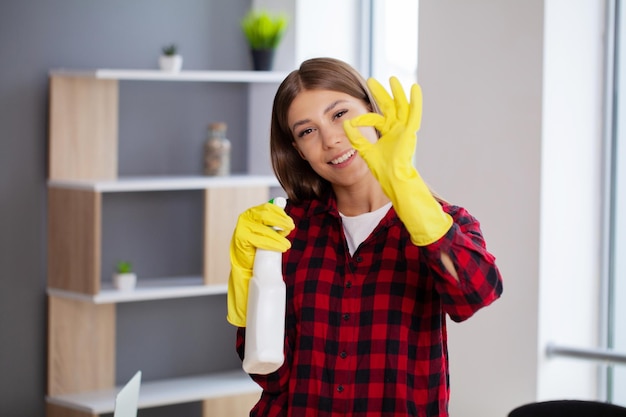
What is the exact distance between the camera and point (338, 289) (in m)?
1.49

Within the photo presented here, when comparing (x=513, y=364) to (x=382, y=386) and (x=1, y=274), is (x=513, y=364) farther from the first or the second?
(x=1, y=274)

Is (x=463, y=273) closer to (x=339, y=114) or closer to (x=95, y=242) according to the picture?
(x=339, y=114)

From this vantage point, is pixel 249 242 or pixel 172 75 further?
pixel 172 75

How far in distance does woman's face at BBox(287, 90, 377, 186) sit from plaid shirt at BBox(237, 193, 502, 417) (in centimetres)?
11

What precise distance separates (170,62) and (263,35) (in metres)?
0.40

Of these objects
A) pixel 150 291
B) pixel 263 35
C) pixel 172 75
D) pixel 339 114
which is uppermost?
pixel 263 35

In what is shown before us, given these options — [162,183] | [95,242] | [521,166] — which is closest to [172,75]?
[162,183]

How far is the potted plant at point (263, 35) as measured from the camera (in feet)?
10.7

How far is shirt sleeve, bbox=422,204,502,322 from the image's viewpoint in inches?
49.3

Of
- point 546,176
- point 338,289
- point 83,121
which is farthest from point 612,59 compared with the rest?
point 83,121

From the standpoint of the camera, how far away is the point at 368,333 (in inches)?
56.9

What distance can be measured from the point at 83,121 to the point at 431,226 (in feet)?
6.92

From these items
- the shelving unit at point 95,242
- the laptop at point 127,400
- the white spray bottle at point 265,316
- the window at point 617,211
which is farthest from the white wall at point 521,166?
the white spray bottle at point 265,316

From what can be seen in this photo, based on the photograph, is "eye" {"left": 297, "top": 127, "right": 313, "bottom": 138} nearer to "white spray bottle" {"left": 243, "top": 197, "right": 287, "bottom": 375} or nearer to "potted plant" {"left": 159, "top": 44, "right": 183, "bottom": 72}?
"white spray bottle" {"left": 243, "top": 197, "right": 287, "bottom": 375}
